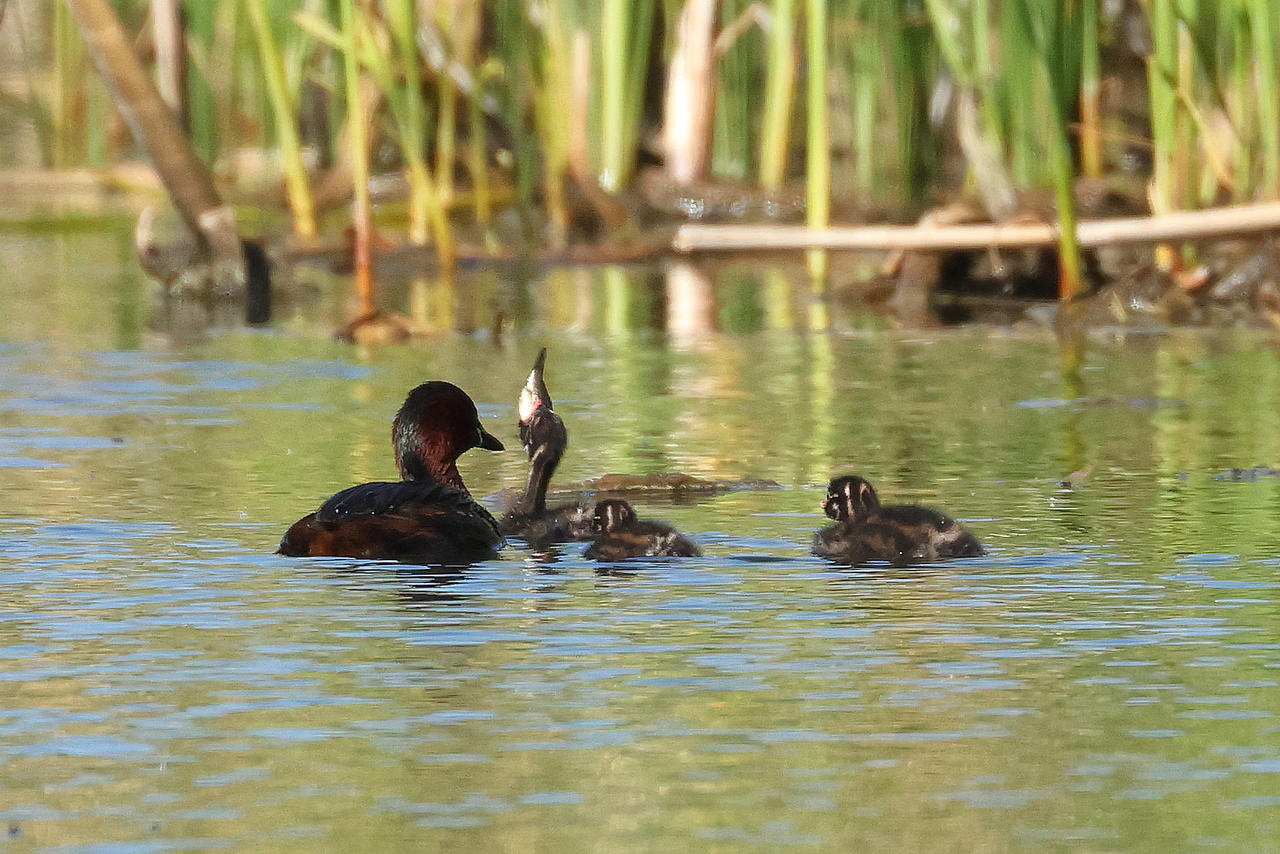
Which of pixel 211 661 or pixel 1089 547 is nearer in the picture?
pixel 211 661

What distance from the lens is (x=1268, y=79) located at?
11.8m

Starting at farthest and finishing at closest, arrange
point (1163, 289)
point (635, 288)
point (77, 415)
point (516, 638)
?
point (635, 288), point (1163, 289), point (77, 415), point (516, 638)

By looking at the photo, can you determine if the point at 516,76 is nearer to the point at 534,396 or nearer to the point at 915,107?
the point at 915,107

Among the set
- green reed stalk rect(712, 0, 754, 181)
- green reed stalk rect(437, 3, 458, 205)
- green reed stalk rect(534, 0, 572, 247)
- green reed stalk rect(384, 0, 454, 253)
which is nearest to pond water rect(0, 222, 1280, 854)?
green reed stalk rect(384, 0, 454, 253)

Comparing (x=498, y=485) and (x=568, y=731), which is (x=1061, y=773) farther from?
(x=498, y=485)

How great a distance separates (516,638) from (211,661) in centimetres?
63

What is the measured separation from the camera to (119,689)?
16.8 ft

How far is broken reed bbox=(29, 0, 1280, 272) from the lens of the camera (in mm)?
12430

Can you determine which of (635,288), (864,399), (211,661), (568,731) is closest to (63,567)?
(211,661)

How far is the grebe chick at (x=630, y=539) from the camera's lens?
261 inches

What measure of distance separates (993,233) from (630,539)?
6.41 metres

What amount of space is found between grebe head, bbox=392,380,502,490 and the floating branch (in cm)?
514

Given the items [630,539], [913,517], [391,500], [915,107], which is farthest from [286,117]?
[913,517]

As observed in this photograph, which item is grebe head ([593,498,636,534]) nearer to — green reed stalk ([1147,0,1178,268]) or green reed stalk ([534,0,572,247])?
green reed stalk ([1147,0,1178,268])
